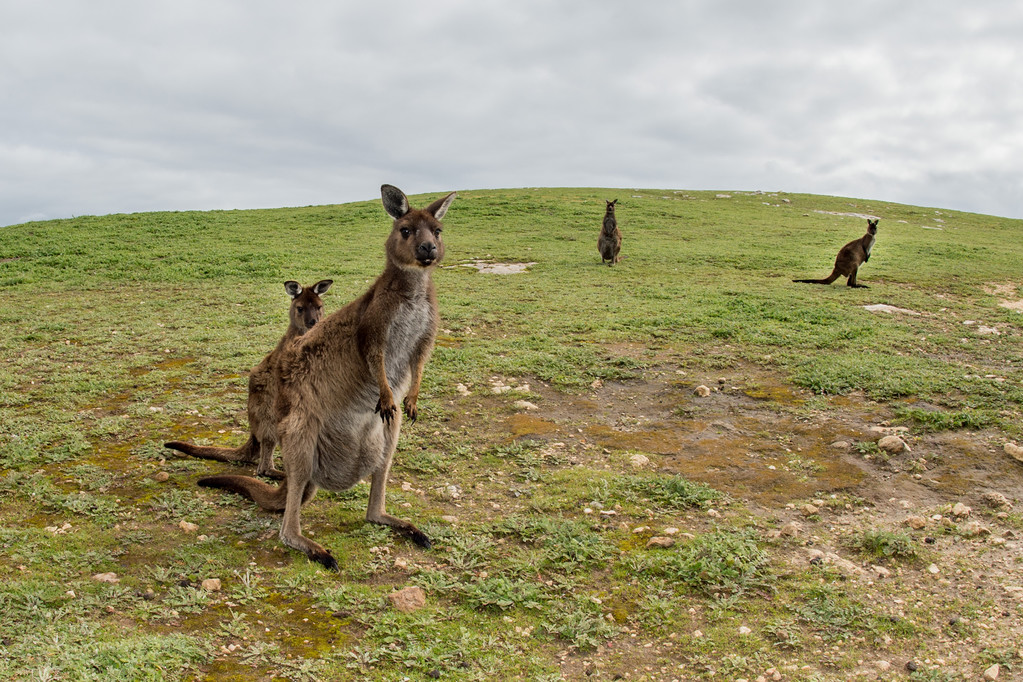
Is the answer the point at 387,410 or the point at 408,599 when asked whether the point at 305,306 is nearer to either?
the point at 387,410

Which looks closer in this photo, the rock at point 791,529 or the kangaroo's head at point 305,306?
the rock at point 791,529

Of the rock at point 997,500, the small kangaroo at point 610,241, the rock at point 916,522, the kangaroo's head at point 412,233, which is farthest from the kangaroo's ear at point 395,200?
the small kangaroo at point 610,241

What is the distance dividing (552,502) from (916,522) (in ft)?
6.77

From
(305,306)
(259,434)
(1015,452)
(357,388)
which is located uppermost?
(305,306)

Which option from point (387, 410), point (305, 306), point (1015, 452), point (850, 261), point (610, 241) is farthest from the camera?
point (610, 241)

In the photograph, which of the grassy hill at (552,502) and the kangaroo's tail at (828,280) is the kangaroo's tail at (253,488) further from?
the kangaroo's tail at (828,280)

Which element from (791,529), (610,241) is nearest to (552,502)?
(791,529)

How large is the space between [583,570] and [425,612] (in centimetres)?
85

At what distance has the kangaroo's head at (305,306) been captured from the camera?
18.7 ft

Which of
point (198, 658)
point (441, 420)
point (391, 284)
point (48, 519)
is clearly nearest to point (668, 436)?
point (441, 420)

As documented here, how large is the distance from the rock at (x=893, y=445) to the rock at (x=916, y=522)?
1.03m

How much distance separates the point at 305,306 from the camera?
19.0ft

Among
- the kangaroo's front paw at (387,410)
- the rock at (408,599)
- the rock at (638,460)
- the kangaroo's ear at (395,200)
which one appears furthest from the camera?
the rock at (638,460)

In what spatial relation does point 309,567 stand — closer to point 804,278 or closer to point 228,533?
point 228,533
